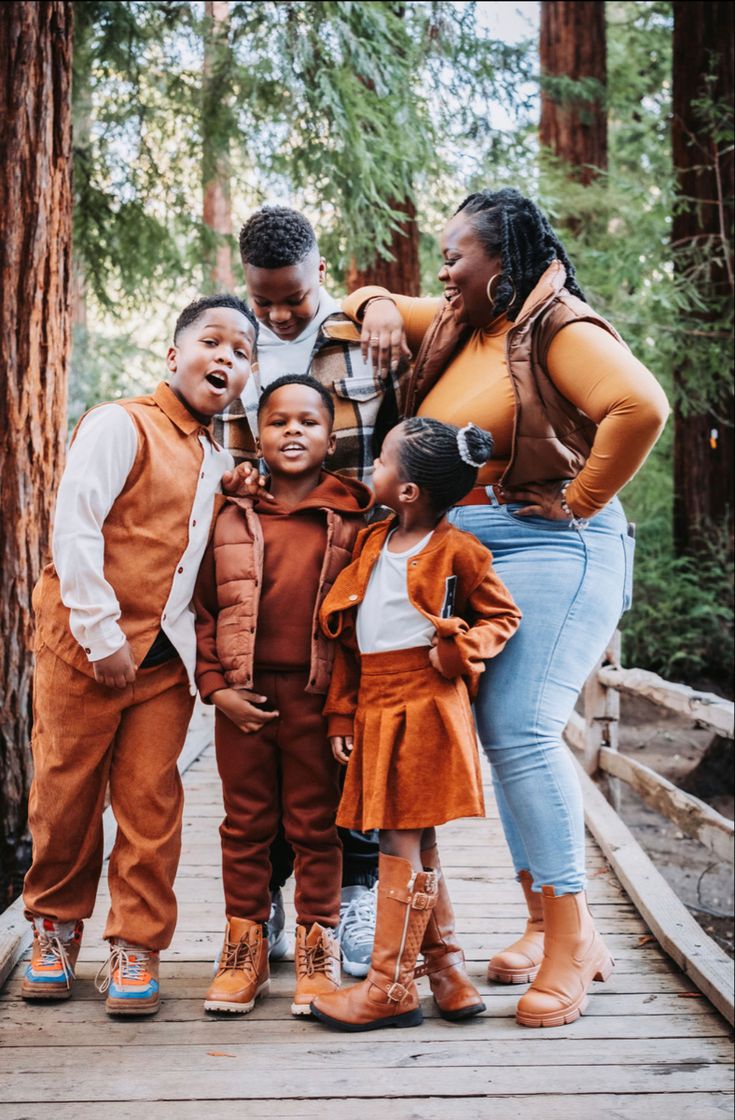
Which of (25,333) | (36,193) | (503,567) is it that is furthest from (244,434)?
(36,193)

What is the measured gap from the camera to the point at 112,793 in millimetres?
2768

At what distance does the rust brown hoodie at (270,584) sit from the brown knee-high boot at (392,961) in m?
0.52

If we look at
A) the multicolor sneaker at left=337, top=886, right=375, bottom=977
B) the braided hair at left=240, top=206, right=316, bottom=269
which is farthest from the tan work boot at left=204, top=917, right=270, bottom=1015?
the braided hair at left=240, top=206, right=316, bottom=269

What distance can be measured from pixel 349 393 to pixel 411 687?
0.89 meters

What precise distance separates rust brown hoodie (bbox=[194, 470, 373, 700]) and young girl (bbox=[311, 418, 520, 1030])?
3.8 inches

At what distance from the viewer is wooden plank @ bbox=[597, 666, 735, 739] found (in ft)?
Answer: 14.6

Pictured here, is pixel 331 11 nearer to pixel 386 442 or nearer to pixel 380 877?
pixel 386 442

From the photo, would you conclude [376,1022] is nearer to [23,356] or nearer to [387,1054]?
[387,1054]

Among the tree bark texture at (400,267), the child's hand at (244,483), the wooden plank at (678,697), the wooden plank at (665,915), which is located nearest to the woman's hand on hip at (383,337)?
the child's hand at (244,483)

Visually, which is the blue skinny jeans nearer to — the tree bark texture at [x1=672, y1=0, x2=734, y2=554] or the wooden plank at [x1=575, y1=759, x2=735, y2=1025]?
the wooden plank at [x1=575, y1=759, x2=735, y2=1025]

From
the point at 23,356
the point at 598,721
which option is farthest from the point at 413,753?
the point at 598,721

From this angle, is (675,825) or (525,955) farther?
(675,825)

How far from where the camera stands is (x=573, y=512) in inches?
104

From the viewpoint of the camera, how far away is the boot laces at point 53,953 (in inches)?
109
